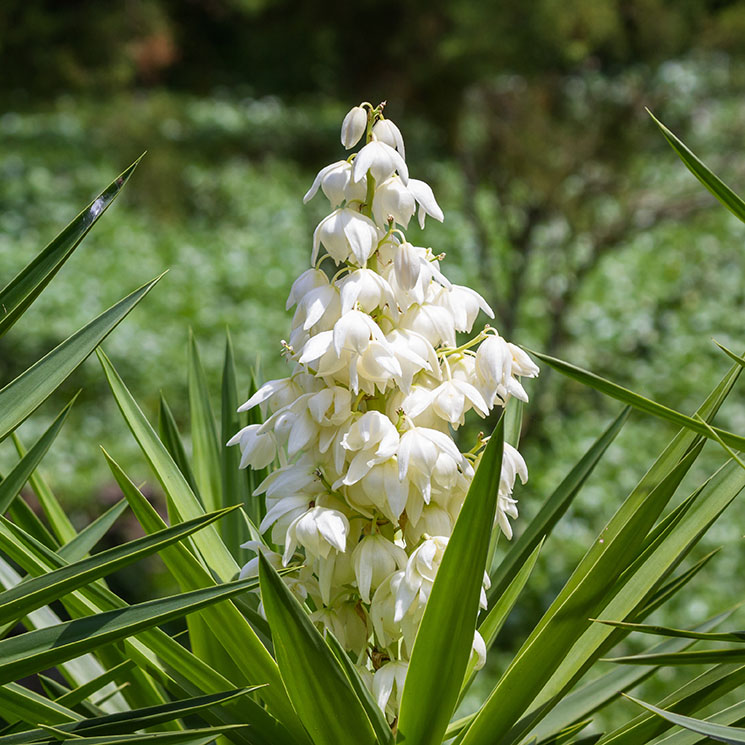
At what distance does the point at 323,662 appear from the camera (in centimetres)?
63

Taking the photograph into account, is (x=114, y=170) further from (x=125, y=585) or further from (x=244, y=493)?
(x=244, y=493)

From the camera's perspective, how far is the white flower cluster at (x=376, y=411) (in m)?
0.74

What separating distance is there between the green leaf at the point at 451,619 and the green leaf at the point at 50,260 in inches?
13.4

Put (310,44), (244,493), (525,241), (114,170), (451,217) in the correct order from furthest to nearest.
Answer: (310,44) < (114,170) < (451,217) < (525,241) < (244,493)

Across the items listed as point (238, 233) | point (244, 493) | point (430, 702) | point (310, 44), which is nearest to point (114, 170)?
point (238, 233)

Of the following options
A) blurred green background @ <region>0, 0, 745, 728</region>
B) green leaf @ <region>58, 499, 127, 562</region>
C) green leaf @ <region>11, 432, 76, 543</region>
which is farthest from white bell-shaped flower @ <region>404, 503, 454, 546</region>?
blurred green background @ <region>0, 0, 745, 728</region>

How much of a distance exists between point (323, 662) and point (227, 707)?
12 cm

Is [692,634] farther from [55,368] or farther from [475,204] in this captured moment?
[475,204]

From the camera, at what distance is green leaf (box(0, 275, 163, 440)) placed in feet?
2.36

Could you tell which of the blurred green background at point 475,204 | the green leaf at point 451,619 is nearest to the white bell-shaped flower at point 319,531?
the green leaf at point 451,619

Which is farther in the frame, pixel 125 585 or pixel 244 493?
pixel 125 585

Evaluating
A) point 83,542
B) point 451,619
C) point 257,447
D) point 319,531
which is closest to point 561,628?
point 451,619

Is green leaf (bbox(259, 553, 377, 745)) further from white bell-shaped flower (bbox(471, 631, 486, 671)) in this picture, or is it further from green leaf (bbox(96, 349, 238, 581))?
green leaf (bbox(96, 349, 238, 581))

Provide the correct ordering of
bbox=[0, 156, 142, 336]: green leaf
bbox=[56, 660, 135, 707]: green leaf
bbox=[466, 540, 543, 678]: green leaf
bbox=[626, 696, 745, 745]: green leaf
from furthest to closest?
bbox=[466, 540, 543, 678]: green leaf < bbox=[56, 660, 135, 707]: green leaf < bbox=[0, 156, 142, 336]: green leaf < bbox=[626, 696, 745, 745]: green leaf
